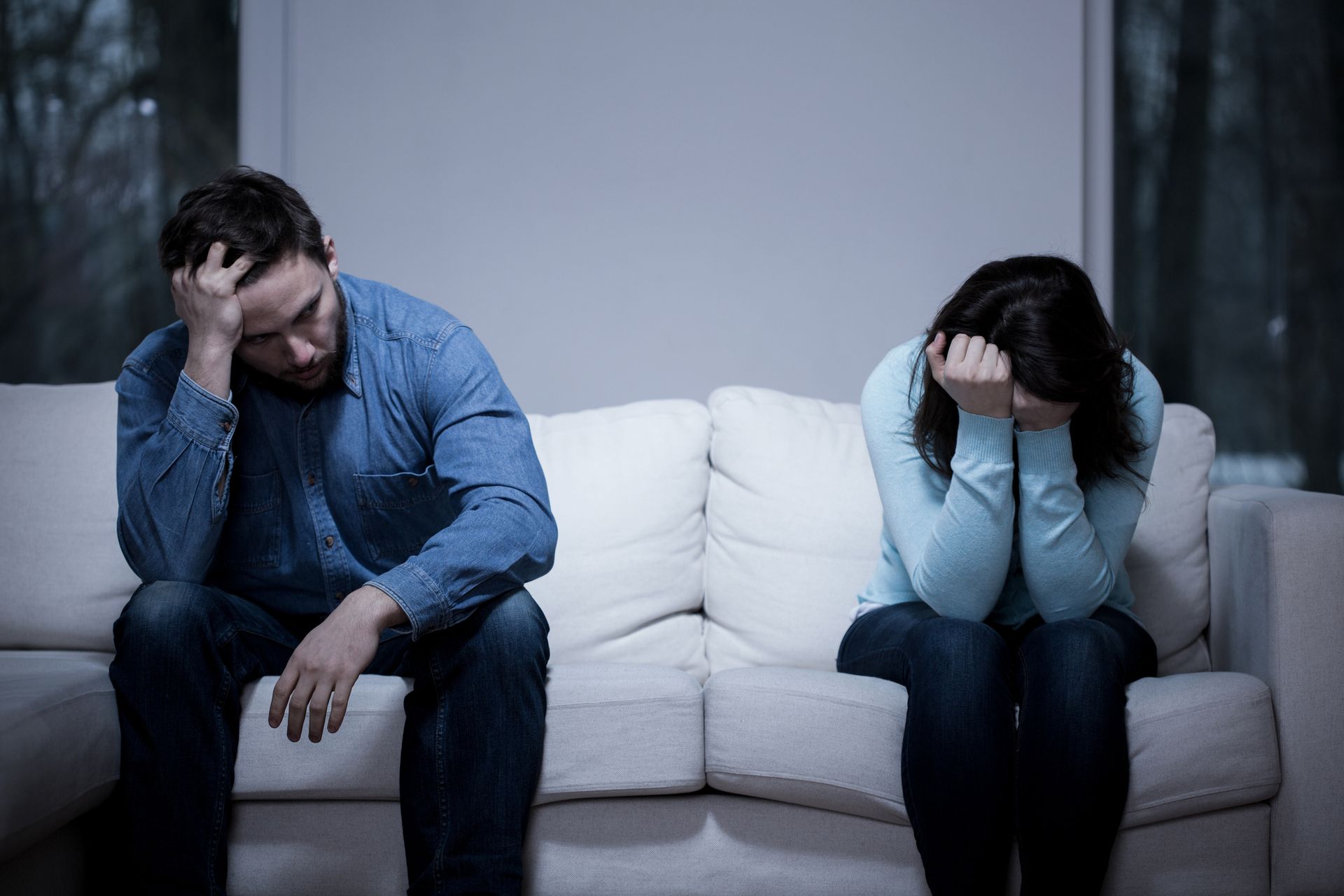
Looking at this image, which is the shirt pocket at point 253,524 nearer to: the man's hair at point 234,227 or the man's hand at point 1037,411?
the man's hair at point 234,227

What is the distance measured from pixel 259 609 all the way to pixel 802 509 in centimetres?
92

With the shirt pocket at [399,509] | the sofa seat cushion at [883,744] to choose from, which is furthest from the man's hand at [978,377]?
the shirt pocket at [399,509]

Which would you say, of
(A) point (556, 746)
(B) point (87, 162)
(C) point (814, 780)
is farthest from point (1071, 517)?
(B) point (87, 162)

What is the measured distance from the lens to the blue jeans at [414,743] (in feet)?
4.04

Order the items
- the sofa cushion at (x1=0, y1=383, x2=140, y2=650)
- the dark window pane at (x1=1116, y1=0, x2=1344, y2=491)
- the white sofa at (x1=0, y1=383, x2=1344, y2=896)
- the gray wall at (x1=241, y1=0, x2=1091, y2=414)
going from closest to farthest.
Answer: the white sofa at (x1=0, y1=383, x2=1344, y2=896) → the sofa cushion at (x1=0, y1=383, x2=140, y2=650) → the gray wall at (x1=241, y1=0, x2=1091, y2=414) → the dark window pane at (x1=1116, y1=0, x2=1344, y2=491)

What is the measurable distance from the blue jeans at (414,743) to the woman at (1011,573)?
0.50 metres

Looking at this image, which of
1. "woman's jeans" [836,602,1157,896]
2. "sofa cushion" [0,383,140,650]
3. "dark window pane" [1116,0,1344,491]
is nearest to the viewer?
"woman's jeans" [836,602,1157,896]

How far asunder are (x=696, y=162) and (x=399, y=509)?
1.20 metres

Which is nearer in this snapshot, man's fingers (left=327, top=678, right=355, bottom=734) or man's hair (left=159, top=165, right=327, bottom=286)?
man's fingers (left=327, top=678, right=355, bottom=734)

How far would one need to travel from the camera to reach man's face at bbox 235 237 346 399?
1.33 meters

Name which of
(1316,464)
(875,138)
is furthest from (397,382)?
(1316,464)

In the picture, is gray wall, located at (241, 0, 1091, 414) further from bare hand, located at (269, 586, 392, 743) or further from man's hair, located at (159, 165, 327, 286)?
bare hand, located at (269, 586, 392, 743)

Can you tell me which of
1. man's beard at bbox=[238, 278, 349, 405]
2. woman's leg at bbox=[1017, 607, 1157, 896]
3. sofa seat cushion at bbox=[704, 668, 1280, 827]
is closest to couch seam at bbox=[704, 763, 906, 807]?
sofa seat cushion at bbox=[704, 668, 1280, 827]

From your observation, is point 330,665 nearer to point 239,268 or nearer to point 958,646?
point 239,268
